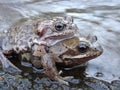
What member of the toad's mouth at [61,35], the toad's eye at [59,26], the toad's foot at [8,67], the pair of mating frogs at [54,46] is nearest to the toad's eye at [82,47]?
the pair of mating frogs at [54,46]

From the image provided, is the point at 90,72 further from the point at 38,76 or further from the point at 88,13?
the point at 88,13

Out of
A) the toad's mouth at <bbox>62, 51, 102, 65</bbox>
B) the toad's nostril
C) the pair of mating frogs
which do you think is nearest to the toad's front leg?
the pair of mating frogs

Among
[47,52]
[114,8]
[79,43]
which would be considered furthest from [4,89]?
[114,8]

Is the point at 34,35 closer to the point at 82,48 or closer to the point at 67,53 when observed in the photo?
the point at 67,53

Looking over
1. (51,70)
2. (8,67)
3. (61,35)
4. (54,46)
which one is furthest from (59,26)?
(8,67)

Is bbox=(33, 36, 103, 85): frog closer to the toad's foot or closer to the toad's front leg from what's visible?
the toad's front leg

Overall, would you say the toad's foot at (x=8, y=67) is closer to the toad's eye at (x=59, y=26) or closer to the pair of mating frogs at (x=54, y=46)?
the pair of mating frogs at (x=54, y=46)
